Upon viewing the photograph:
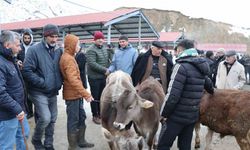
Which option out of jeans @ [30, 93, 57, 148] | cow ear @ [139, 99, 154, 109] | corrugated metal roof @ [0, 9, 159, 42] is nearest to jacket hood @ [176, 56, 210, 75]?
cow ear @ [139, 99, 154, 109]

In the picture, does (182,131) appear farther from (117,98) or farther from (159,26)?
(159,26)

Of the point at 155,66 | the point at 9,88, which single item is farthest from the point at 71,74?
the point at 155,66

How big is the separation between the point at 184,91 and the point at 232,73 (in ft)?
9.98

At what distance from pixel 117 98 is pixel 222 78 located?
2.99 meters

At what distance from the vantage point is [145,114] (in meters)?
5.26

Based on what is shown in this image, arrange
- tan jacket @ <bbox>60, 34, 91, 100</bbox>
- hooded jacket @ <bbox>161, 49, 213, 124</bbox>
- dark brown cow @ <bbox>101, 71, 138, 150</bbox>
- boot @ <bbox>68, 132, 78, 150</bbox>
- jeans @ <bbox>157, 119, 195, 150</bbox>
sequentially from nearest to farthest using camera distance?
hooded jacket @ <bbox>161, 49, 213, 124</bbox> < jeans @ <bbox>157, 119, 195, 150</bbox> < tan jacket @ <bbox>60, 34, 91, 100</bbox> < dark brown cow @ <bbox>101, 71, 138, 150</bbox> < boot @ <bbox>68, 132, 78, 150</bbox>

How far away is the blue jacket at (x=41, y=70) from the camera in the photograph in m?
4.90

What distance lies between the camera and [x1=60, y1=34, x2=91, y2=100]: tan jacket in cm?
505

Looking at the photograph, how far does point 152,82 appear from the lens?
592cm

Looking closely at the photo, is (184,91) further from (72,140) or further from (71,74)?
(72,140)

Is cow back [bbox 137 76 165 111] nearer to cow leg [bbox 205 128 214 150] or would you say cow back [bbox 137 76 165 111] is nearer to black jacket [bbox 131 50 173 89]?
black jacket [bbox 131 50 173 89]

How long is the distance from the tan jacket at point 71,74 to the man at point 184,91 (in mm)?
1395

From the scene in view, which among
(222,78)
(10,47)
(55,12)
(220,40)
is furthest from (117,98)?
(220,40)

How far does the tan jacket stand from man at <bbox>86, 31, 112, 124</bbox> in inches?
68.6
